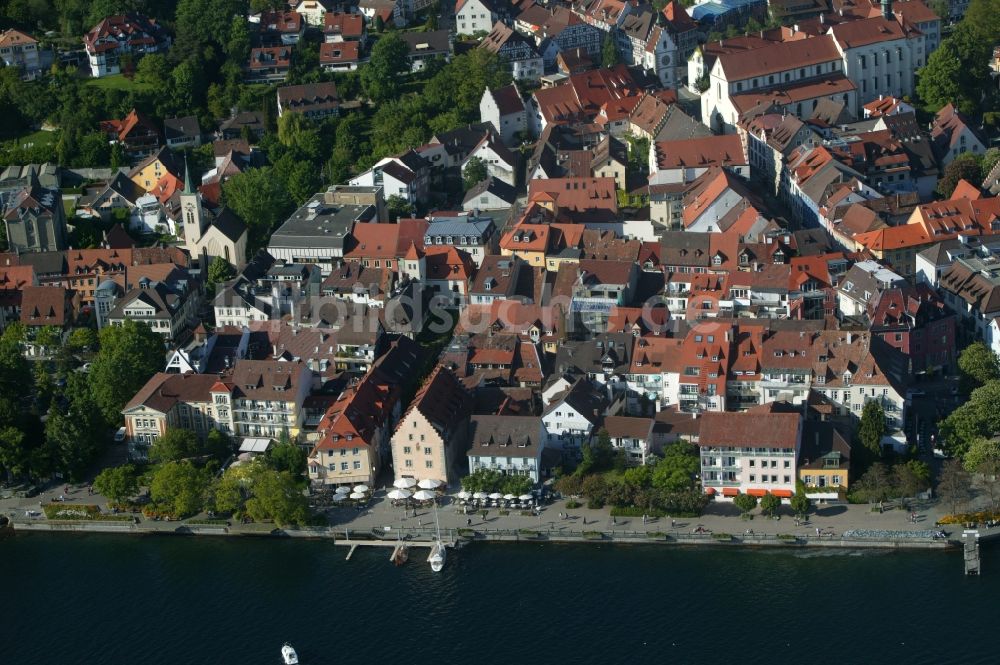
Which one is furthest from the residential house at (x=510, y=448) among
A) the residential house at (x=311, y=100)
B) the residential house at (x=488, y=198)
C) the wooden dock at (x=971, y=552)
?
the residential house at (x=311, y=100)

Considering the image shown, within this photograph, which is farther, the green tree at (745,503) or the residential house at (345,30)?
the residential house at (345,30)

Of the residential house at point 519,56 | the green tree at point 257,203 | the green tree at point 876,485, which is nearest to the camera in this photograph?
the green tree at point 876,485

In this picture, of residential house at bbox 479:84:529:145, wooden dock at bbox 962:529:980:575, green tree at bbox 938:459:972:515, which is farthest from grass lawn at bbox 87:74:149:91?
wooden dock at bbox 962:529:980:575

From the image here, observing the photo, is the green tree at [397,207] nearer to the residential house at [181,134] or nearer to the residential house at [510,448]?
the residential house at [181,134]

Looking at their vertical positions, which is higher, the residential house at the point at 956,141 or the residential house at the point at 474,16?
the residential house at the point at 474,16

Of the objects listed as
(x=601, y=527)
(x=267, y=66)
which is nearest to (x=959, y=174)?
(x=601, y=527)

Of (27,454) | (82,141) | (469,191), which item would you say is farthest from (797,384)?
(82,141)

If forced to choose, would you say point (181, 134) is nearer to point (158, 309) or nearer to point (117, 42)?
point (117, 42)

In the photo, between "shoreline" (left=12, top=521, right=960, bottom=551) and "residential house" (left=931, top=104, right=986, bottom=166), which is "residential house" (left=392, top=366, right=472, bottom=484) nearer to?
"shoreline" (left=12, top=521, right=960, bottom=551)

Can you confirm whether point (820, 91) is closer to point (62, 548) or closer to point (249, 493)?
point (249, 493)
